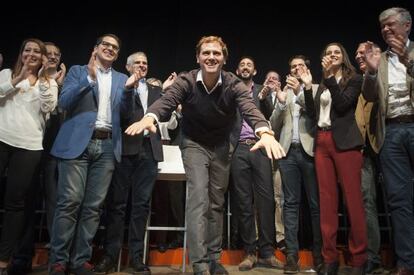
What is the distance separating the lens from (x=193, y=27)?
4.80 meters

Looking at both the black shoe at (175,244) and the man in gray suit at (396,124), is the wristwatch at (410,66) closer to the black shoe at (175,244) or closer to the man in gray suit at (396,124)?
the man in gray suit at (396,124)

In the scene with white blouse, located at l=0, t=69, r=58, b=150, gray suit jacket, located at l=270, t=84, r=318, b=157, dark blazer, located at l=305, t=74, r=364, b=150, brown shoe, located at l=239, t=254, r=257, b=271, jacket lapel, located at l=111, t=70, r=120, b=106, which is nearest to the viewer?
white blouse, located at l=0, t=69, r=58, b=150

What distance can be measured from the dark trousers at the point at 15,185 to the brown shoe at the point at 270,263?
157 centimetres

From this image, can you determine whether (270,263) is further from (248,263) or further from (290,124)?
(290,124)

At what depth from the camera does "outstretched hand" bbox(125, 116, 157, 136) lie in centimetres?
170

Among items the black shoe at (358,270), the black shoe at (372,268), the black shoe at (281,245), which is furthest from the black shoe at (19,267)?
the black shoe at (372,268)

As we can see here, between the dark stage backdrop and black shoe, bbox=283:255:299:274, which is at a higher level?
the dark stage backdrop

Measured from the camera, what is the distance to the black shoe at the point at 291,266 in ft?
8.24

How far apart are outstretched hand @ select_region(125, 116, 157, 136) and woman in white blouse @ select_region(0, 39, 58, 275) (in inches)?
33.6

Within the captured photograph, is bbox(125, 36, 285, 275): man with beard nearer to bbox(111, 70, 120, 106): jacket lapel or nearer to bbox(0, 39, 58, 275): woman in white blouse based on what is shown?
bbox(111, 70, 120, 106): jacket lapel

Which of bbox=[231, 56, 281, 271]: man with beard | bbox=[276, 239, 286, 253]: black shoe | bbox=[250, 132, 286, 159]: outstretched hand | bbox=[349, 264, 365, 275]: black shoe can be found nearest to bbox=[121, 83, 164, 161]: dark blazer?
bbox=[231, 56, 281, 271]: man with beard

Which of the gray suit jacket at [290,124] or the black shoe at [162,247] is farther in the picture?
the black shoe at [162,247]

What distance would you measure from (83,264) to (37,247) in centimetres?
95

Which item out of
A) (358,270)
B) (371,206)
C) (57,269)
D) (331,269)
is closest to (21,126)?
(57,269)
